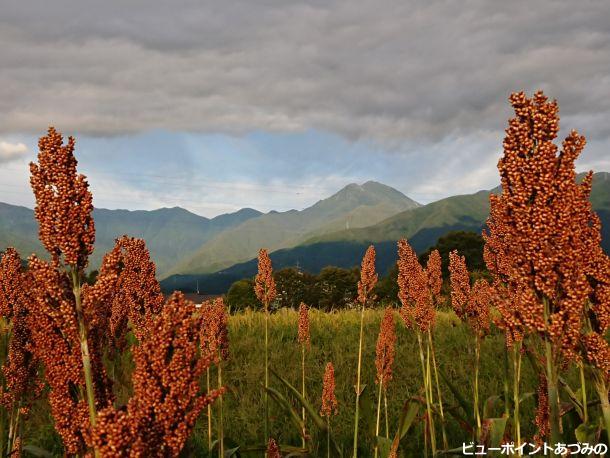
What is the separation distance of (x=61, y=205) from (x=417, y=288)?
5714 mm

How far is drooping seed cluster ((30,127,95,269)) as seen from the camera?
3.52m

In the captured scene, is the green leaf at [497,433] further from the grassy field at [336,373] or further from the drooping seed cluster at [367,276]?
the grassy field at [336,373]

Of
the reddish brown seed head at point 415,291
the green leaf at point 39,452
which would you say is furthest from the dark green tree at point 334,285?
the green leaf at point 39,452

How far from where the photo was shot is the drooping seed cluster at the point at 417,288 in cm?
762

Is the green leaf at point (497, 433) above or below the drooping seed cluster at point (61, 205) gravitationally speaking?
below

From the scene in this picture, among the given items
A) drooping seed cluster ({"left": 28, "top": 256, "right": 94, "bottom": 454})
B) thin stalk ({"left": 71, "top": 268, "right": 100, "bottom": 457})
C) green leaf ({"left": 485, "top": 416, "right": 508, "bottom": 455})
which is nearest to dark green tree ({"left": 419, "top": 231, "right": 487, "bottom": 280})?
green leaf ({"left": 485, "top": 416, "right": 508, "bottom": 455})

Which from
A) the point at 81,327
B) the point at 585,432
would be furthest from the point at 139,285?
the point at 585,432

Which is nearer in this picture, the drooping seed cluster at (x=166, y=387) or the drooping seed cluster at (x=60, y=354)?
the drooping seed cluster at (x=166, y=387)

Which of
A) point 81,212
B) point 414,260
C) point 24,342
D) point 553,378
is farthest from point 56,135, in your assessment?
point 414,260

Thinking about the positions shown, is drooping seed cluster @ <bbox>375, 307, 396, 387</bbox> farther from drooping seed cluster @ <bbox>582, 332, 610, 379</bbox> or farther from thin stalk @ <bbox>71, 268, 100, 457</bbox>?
thin stalk @ <bbox>71, 268, 100, 457</bbox>

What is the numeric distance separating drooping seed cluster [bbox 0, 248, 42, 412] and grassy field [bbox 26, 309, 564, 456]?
12.3 feet

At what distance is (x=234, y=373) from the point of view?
14.5 m

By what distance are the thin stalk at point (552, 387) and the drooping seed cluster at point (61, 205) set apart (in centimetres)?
370

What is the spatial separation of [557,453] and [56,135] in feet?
14.8
